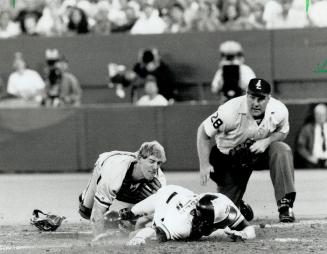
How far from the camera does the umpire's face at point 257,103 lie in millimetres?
8609

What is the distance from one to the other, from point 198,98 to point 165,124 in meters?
1.77

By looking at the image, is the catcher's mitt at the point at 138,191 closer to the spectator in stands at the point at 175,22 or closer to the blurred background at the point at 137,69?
the blurred background at the point at 137,69

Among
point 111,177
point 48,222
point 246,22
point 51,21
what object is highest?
point 51,21

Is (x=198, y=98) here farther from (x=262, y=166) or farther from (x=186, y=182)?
(x=262, y=166)

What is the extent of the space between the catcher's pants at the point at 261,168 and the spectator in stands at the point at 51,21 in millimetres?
8397

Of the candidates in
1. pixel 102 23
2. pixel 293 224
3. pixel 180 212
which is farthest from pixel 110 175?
pixel 102 23

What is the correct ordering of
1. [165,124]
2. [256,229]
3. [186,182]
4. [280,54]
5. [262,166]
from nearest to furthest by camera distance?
[256,229] < [262,166] < [186,182] < [165,124] < [280,54]

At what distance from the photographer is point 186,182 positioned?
13.1 m

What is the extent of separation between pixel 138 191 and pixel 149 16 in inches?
340

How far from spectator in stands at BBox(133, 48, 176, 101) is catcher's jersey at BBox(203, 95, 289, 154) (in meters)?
6.83

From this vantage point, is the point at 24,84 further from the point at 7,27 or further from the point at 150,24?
the point at 150,24

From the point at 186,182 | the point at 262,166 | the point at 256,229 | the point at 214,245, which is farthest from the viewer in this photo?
the point at 186,182

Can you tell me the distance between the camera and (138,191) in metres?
8.55

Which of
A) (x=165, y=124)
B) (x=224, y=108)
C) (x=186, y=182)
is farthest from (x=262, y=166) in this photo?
(x=165, y=124)
